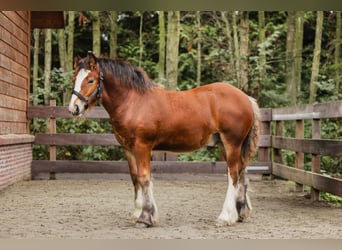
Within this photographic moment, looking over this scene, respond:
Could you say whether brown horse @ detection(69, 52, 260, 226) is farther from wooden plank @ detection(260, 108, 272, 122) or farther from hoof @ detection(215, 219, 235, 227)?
wooden plank @ detection(260, 108, 272, 122)

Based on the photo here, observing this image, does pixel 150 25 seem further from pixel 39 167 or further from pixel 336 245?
pixel 336 245

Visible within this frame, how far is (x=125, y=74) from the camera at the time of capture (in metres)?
5.08

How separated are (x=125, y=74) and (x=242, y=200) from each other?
1.68 m

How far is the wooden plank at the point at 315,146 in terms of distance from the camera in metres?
5.71

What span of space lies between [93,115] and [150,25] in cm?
720

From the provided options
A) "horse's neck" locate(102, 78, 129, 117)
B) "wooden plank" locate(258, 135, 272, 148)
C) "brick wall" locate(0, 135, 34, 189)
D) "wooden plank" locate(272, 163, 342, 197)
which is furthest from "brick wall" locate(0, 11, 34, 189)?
"wooden plank" locate(272, 163, 342, 197)

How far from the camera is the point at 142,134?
486 centimetres

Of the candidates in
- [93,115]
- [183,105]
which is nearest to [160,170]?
[93,115]

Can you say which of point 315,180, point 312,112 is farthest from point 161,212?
point 312,112

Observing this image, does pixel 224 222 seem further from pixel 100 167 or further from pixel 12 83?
pixel 12 83

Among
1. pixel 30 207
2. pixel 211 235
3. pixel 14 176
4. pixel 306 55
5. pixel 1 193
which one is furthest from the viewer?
pixel 306 55

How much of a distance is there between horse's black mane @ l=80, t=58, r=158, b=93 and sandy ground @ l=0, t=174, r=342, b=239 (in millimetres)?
1320

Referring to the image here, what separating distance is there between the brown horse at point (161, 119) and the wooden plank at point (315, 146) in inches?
42.9

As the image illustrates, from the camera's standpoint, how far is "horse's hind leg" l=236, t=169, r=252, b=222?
5.10 metres
